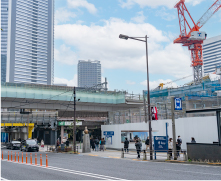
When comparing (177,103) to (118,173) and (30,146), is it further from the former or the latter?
(30,146)

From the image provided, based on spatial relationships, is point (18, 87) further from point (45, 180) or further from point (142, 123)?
point (45, 180)

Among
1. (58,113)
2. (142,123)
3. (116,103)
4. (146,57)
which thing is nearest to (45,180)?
(146,57)

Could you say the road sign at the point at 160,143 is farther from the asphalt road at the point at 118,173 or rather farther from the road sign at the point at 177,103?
the asphalt road at the point at 118,173

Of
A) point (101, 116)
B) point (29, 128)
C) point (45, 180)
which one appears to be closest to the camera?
point (45, 180)

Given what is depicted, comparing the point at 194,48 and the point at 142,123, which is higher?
the point at 194,48

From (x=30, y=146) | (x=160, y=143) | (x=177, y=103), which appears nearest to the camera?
(x=177, y=103)

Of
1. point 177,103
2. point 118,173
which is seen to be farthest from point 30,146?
point 118,173

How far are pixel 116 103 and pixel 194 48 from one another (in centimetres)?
5535

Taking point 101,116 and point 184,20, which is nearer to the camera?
point 101,116

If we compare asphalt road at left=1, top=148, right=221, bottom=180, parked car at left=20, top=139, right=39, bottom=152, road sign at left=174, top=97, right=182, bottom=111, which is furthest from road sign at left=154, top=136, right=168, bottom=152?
parked car at left=20, top=139, right=39, bottom=152

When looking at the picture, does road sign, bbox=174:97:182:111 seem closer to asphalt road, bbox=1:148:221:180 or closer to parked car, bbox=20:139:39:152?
asphalt road, bbox=1:148:221:180

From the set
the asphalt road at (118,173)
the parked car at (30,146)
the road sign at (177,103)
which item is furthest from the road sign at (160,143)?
the parked car at (30,146)

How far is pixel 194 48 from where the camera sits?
91.9 m

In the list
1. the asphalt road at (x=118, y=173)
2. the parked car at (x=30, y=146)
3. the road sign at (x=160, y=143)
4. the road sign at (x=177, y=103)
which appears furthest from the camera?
the parked car at (x=30, y=146)
